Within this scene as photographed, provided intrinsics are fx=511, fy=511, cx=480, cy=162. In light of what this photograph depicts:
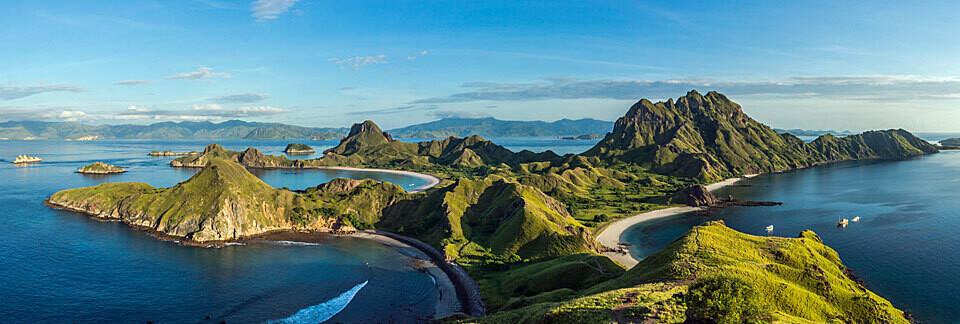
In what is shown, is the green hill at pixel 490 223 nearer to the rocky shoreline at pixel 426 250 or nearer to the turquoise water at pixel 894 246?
the rocky shoreline at pixel 426 250

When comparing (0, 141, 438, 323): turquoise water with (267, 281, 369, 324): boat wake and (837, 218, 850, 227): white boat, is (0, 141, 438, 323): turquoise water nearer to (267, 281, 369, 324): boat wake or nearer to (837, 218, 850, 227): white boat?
(267, 281, 369, 324): boat wake

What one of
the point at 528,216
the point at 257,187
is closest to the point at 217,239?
the point at 257,187

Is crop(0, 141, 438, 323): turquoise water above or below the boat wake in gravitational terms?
above

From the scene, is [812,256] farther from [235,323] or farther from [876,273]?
[235,323]

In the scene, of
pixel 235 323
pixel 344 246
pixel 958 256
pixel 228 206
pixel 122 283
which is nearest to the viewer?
pixel 235 323

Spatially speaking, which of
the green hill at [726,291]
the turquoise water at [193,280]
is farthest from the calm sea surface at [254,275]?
the green hill at [726,291]

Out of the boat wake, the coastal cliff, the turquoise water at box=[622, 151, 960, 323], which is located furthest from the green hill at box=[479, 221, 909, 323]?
the coastal cliff
